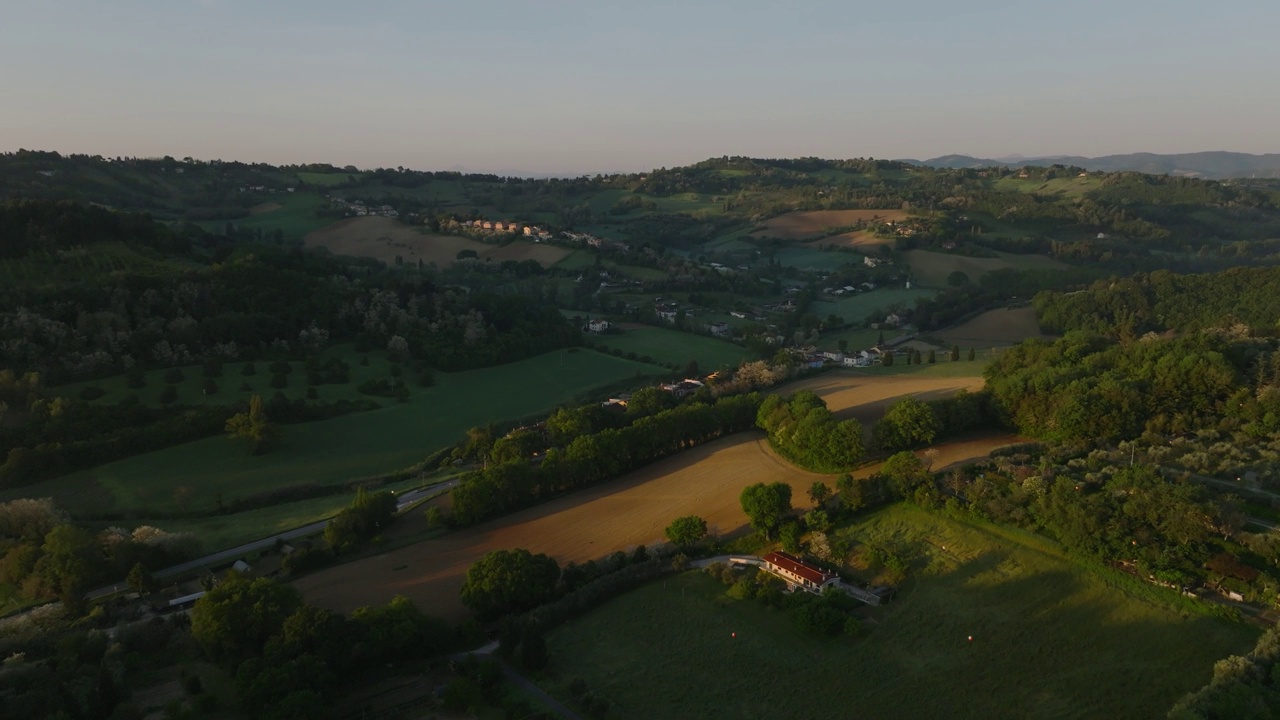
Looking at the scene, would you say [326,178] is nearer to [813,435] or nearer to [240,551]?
[240,551]

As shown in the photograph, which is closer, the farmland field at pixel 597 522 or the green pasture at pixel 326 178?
the farmland field at pixel 597 522

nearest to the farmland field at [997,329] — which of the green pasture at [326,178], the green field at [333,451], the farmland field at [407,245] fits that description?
the green field at [333,451]

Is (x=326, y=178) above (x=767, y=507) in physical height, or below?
above

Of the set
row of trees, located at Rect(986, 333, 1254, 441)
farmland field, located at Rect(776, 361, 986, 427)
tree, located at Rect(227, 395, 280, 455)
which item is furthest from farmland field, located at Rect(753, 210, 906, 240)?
tree, located at Rect(227, 395, 280, 455)

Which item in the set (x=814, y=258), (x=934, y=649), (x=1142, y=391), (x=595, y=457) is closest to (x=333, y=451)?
(x=595, y=457)

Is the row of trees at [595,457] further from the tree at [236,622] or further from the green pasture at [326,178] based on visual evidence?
the green pasture at [326,178]

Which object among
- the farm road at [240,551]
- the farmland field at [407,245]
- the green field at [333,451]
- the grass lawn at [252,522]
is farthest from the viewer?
the farmland field at [407,245]

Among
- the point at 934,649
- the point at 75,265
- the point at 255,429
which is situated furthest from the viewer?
the point at 75,265
